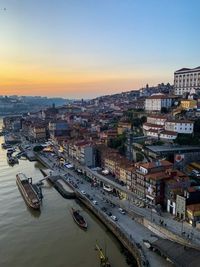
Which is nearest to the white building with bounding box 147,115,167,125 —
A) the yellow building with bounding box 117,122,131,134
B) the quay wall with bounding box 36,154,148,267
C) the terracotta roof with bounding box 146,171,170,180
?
the yellow building with bounding box 117,122,131,134

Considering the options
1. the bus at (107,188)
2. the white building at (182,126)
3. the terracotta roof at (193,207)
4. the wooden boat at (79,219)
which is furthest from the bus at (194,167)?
the wooden boat at (79,219)

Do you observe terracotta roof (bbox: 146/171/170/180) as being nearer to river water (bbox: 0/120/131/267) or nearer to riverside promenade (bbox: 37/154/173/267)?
riverside promenade (bbox: 37/154/173/267)

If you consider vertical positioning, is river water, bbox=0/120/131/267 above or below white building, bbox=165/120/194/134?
below

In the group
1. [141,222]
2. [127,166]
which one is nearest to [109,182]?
[127,166]

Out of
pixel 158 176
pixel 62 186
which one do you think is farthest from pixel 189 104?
pixel 158 176

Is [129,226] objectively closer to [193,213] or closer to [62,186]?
[193,213]

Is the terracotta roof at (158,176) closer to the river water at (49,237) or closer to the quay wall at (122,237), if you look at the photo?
the quay wall at (122,237)

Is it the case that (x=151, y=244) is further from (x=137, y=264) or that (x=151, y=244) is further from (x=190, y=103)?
(x=190, y=103)
